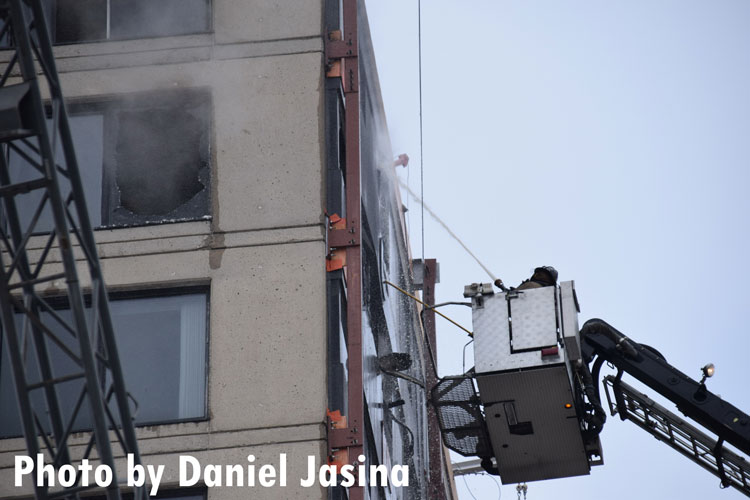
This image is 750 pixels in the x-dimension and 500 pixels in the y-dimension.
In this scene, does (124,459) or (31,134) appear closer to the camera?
(31,134)

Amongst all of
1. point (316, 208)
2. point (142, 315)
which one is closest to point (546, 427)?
point (316, 208)

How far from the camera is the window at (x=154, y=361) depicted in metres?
15.2

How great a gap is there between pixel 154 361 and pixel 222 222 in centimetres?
183

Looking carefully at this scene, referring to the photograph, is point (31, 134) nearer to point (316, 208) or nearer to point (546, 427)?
point (316, 208)

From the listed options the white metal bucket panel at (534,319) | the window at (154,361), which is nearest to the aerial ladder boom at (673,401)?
the white metal bucket panel at (534,319)

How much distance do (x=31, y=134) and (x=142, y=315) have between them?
412cm

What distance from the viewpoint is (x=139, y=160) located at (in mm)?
16625

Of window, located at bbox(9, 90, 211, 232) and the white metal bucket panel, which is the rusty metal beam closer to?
window, located at bbox(9, 90, 211, 232)

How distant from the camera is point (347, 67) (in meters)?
17.0

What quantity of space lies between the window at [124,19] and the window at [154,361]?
3.70 meters

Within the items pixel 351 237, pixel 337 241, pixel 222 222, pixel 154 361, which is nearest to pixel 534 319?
pixel 351 237

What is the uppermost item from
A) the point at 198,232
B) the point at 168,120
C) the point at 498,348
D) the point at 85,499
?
the point at 168,120

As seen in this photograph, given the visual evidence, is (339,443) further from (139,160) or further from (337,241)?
(139,160)

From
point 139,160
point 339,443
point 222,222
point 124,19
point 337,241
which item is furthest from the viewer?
point 124,19
